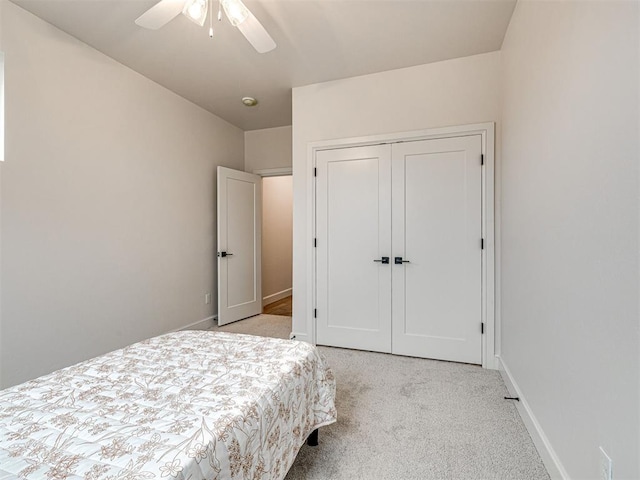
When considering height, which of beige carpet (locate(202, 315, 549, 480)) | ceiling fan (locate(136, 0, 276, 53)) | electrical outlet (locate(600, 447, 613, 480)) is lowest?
beige carpet (locate(202, 315, 549, 480))

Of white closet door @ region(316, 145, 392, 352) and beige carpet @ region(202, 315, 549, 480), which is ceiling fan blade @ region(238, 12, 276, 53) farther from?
beige carpet @ region(202, 315, 549, 480)

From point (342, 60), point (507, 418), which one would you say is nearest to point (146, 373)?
point (507, 418)

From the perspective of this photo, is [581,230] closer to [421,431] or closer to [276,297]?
[421,431]

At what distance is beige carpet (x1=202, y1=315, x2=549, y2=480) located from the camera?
4.75 ft

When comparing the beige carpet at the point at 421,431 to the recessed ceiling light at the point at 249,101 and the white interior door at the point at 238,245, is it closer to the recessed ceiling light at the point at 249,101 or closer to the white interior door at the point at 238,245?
the white interior door at the point at 238,245

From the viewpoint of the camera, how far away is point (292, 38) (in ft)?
7.89

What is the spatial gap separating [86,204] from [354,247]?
7.67 feet

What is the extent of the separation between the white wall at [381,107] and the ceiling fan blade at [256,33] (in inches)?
49.1

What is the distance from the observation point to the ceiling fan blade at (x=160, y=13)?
1.65 m

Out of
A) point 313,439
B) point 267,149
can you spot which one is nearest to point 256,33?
point 313,439

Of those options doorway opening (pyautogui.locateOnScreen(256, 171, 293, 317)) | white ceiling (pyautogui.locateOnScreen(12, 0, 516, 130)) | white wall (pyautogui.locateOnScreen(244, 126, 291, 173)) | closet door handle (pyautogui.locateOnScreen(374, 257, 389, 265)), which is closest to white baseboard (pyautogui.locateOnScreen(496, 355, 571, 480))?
closet door handle (pyautogui.locateOnScreen(374, 257, 389, 265))

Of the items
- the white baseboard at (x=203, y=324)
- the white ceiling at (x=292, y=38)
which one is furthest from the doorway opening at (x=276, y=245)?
the white ceiling at (x=292, y=38)

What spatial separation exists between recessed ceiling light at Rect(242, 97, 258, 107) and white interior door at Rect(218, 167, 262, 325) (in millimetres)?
830

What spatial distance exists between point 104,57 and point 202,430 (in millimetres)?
3122
